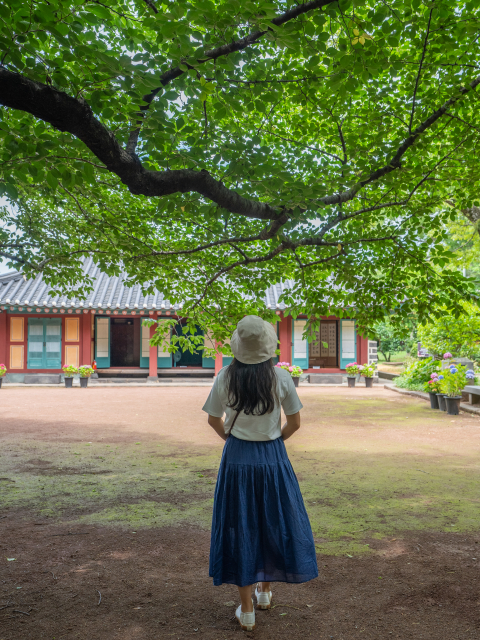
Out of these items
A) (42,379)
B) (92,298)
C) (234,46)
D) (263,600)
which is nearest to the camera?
(263,600)

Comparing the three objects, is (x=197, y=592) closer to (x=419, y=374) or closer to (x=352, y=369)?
(x=419, y=374)

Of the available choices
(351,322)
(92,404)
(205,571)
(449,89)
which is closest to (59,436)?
(92,404)

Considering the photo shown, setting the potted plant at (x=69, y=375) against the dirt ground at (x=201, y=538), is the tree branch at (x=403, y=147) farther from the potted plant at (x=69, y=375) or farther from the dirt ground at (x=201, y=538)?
the potted plant at (x=69, y=375)

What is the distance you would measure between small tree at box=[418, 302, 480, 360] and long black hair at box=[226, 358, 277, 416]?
28.5 ft

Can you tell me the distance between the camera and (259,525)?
246cm

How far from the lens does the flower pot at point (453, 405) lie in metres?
9.97

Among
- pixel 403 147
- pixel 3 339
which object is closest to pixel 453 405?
pixel 403 147

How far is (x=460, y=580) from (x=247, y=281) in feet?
12.9

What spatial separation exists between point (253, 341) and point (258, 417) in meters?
0.40

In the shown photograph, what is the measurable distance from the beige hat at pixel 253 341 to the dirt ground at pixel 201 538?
1.38m

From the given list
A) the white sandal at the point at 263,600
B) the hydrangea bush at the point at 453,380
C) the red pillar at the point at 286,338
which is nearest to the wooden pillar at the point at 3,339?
the red pillar at the point at 286,338

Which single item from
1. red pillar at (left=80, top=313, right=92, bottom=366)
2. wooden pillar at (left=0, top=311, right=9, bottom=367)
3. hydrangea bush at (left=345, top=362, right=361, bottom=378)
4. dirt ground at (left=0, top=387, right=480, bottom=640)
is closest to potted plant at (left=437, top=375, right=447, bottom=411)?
dirt ground at (left=0, top=387, right=480, bottom=640)

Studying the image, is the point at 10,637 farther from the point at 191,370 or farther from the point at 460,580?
the point at 191,370

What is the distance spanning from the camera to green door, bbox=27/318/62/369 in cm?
1859
